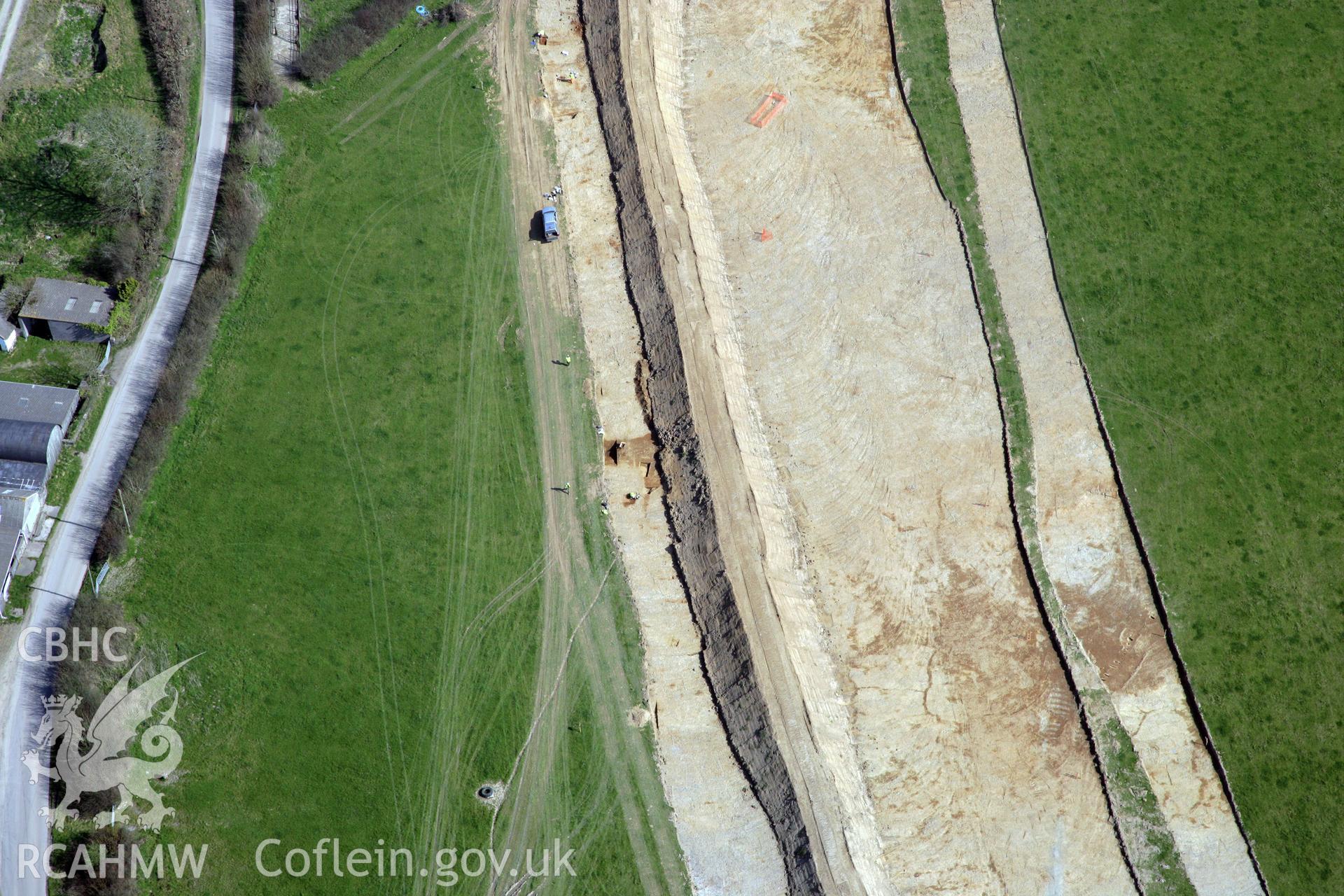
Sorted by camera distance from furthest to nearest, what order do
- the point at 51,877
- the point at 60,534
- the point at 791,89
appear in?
the point at 791,89, the point at 60,534, the point at 51,877

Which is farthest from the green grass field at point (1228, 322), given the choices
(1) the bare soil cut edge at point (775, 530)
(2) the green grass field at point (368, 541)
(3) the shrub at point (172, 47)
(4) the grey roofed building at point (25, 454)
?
(4) the grey roofed building at point (25, 454)

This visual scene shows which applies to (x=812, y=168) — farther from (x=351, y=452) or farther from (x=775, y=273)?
(x=351, y=452)

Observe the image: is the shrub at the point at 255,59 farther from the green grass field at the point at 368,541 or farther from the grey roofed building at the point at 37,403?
the grey roofed building at the point at 37,403

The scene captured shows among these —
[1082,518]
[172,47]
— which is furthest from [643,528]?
[172,47]

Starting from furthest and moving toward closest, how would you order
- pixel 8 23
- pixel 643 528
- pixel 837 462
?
pixel 8 23 < pixel 837 462 < pixel 643 528

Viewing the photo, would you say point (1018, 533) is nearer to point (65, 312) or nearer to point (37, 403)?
point (37, 403)

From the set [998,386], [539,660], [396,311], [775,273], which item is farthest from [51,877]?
[998,386]
